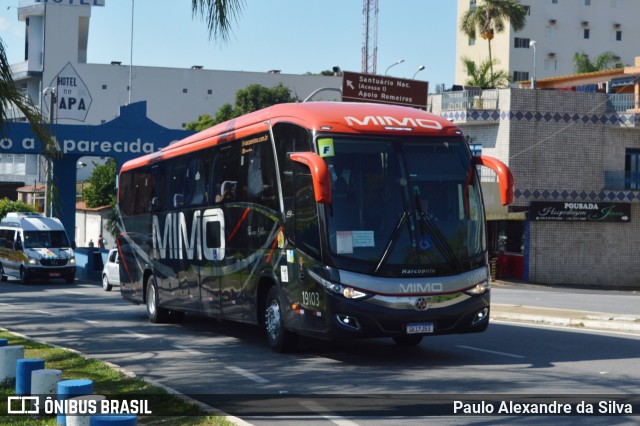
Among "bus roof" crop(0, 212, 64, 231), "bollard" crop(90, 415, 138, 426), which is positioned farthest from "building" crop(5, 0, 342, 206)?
"bollard" crop(90, 415, 138, 426)

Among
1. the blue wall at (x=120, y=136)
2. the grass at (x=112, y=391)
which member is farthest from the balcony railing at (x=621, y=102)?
the grass at (x=112, y=391)

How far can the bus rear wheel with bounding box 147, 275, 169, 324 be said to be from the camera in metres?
21.1

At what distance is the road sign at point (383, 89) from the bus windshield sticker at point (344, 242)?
34.4 meters

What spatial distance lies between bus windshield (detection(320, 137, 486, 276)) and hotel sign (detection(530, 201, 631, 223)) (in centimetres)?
3480

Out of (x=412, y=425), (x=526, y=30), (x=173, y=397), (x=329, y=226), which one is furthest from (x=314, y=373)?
(x=526, y=30)

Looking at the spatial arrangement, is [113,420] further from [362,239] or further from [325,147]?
[325,147]

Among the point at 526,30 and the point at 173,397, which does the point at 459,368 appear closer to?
the point at 173,397

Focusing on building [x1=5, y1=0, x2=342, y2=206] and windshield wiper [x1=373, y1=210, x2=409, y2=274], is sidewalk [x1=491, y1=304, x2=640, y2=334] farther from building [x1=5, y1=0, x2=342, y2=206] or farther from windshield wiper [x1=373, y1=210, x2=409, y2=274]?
building [x1=5, y1=0, x2=342, y2=206]

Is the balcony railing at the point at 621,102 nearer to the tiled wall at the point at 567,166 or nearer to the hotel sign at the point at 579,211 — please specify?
the tiled wall at the point at 567,166

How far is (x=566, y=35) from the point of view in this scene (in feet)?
314

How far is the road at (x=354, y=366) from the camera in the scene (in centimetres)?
1053

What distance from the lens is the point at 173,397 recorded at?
10.5m

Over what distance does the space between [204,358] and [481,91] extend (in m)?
36.9

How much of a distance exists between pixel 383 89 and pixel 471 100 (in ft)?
14.4
